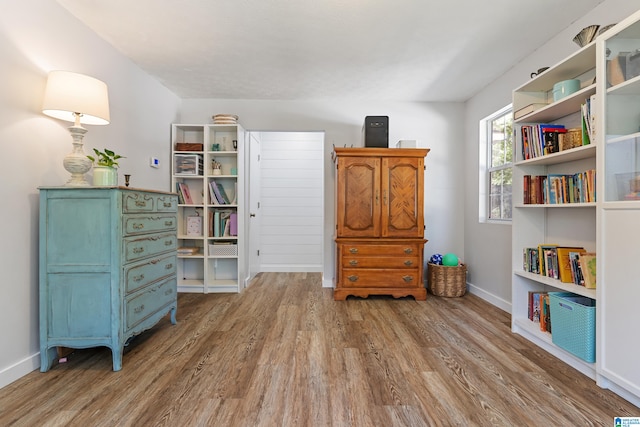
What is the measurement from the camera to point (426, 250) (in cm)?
381

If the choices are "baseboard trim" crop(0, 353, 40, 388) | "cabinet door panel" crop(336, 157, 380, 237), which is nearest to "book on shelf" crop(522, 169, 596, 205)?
"cabinet door panel" crop(336, 157, 380, 237)

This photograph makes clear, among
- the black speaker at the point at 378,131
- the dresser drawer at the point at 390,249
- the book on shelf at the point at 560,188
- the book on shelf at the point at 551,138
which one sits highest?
the black speaker at the point at 378,131

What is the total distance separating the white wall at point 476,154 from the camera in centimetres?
206

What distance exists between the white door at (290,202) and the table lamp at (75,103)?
2917 millimetres

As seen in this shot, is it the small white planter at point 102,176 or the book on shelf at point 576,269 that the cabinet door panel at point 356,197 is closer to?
the book on shelf at point 576,269

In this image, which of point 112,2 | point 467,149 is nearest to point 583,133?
point 467,149

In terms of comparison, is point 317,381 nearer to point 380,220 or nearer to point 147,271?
point 147,271

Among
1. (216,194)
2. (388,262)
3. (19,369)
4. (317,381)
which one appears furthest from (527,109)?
(19,369)

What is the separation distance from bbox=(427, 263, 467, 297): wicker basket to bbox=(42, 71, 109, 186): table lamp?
3.34 meters

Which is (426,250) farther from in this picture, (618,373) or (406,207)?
(618,373)

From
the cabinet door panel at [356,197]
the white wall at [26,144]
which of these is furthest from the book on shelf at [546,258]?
the white wall at [26,144]

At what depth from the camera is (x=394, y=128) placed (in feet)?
12.4

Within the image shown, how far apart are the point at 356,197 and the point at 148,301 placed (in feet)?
7.04

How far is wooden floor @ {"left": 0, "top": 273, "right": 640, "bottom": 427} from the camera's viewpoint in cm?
139
